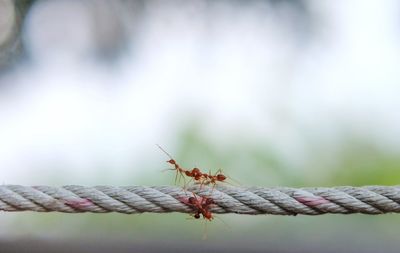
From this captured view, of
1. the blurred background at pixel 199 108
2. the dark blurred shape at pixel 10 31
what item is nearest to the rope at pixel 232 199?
the blurred background at pixel 199 108

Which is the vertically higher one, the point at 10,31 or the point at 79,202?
the point at 10,31

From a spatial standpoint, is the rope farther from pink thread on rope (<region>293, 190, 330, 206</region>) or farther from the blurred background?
the blurred background

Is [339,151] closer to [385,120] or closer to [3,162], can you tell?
[385,120]

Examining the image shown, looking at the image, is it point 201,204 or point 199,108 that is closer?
point 201,204

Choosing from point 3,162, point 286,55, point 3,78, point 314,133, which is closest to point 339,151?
point 314,133

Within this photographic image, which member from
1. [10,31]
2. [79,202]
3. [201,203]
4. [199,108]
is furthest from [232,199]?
[10,31]

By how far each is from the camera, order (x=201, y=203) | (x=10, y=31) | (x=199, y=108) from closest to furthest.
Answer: (x=201, y=203), (x=199, y=108), (x=10, y=31)

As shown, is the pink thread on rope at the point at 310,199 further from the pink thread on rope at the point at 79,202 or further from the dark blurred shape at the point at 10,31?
the dark blurred shape at the point at 10,31

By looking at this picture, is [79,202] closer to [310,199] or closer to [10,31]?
[310,199]

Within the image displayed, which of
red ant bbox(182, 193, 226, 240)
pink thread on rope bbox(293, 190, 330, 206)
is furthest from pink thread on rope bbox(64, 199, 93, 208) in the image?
pink thread on rope bbox(293, 190, 330, 206)
